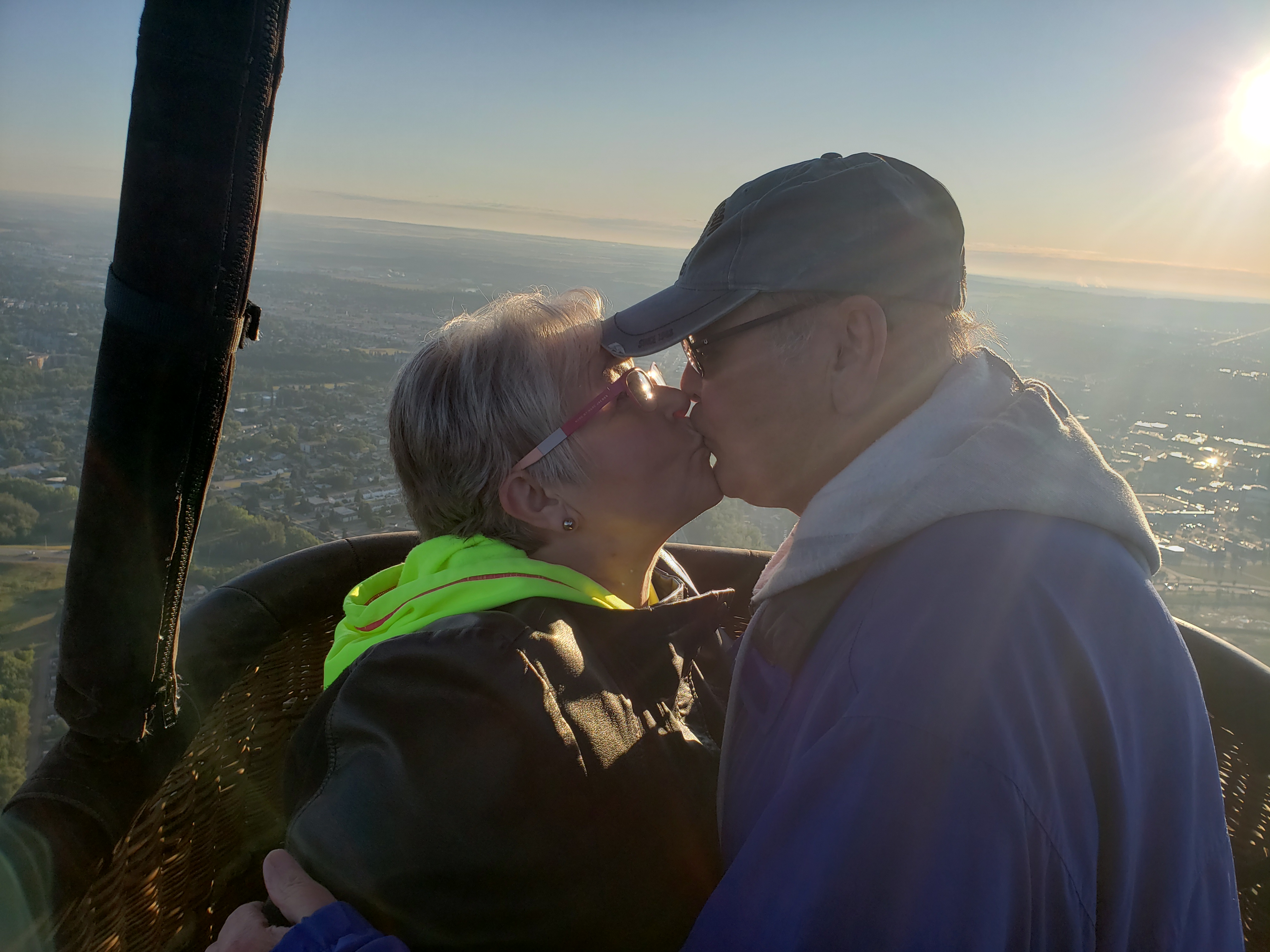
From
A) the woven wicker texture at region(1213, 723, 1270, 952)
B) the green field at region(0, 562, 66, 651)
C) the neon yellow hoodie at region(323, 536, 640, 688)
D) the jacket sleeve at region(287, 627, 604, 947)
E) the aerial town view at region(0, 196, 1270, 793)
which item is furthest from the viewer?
the green field at region(0, 562, 66, 651)

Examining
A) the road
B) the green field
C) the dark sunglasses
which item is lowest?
the green field

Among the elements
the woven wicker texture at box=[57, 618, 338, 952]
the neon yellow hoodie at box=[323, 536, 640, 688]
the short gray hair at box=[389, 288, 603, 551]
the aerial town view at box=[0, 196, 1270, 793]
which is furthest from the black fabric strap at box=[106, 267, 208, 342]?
the woven wicker texture at box=[57, 618, 338, 952]

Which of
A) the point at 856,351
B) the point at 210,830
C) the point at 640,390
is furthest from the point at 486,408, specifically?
the point at 210,830

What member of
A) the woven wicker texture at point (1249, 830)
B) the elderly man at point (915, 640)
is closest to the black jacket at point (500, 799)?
the elderly man at point (915, 640)

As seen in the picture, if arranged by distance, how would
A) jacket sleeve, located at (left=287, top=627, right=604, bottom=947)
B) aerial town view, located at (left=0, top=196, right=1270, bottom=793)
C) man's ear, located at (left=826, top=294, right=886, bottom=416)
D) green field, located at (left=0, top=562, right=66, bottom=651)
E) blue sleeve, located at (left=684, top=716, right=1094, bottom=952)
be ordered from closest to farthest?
blue sleeve, located at (left=684, top=716, right=1094, bottom=952), jacket sleeve, located at (left=287, top=627, right=604, bottom=947), man's ear, located at (left=826, top=294, right=886, bottom=416), aerial town view, located at (left=0, top=196, right=1270, bottom=793), green field, located at (left=0, top=562, right=66, bottom=651)

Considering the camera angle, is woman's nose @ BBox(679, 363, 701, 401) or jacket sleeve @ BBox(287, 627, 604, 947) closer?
jacket sleeve @ BBox(287, 627, 604, 947)

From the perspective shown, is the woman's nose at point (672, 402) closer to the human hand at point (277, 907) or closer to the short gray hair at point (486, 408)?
the short gray hair at point (486, 408)

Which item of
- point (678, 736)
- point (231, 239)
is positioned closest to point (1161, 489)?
point (678, 736)

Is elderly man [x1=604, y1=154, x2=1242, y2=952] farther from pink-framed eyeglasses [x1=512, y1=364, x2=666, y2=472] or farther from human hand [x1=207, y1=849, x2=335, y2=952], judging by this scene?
human hand [x1=207, y1=849, x2=335, y2=952]
